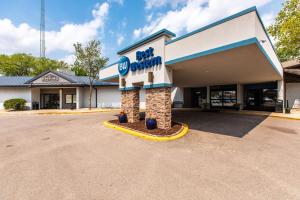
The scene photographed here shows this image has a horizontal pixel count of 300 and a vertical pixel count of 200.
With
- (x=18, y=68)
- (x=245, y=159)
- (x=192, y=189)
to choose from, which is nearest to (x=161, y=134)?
(x=245, y=159)

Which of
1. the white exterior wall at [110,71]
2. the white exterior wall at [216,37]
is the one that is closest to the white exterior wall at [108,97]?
the white exterior wall at [110,71]

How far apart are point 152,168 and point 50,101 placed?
27778 millimetres

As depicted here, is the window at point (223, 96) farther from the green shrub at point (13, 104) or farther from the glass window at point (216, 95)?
the green shrub at point (13, 104)

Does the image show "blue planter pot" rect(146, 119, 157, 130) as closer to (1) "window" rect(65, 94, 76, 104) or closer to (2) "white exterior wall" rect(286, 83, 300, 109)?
(2) "white exterior wall" rect(286, 83, 300, 109)

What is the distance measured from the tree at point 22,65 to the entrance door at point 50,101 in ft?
77.9

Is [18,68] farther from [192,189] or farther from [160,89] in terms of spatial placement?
[192,189]

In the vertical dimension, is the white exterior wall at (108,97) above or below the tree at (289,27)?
below

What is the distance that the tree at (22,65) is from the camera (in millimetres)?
42500

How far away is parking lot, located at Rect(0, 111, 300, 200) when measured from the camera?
11.9 ft

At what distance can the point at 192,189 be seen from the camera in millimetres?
3729

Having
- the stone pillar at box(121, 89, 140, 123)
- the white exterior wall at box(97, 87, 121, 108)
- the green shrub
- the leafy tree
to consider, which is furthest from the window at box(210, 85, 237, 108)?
the leafy tree

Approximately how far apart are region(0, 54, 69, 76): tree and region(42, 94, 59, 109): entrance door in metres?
23.7

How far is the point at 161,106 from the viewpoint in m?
8.96

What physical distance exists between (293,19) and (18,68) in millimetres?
60351
